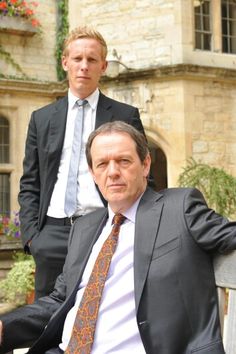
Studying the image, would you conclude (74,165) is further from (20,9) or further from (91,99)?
(20,9)

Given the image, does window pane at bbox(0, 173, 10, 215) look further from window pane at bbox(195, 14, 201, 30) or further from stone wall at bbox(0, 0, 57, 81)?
window pane at bbox(195, 14, 201, 30)

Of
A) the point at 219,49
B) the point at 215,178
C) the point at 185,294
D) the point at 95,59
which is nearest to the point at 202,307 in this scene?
the point at 185,294

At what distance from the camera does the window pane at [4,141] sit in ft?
34.5

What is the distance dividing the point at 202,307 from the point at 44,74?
8.61m

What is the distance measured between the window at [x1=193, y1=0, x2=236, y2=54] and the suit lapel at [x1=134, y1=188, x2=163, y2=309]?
7.77 m

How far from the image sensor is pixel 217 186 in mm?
8031

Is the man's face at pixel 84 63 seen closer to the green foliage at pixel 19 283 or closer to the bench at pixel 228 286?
the bench at pixel 228 286

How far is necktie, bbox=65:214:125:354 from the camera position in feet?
7.80

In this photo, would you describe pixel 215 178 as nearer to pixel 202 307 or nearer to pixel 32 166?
pixel 32 166

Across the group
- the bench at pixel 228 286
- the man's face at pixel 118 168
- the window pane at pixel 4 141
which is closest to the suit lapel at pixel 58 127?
the man's face at pixel 118 168

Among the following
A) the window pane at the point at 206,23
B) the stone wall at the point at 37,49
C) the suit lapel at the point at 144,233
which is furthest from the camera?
the stone wall at the point at 37,49

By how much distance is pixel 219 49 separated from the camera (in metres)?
9.97

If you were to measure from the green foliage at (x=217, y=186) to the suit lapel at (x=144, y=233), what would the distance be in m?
5.55

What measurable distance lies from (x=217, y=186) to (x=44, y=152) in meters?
4.92
